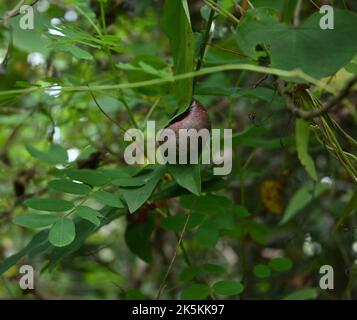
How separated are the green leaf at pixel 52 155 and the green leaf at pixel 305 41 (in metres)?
0.46

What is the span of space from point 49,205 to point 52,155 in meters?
0.24

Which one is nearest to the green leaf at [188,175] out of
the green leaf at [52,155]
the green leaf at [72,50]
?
the green leaf at [72,50]

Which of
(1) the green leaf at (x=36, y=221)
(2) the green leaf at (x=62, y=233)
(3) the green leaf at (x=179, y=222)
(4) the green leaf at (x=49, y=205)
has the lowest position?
(3) the green leaf at (x=179, y=222)

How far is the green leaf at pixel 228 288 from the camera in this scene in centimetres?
102

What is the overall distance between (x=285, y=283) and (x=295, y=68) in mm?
1072

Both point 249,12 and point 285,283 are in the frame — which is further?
point 285,283

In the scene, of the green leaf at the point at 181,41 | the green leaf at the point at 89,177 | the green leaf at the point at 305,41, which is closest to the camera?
the green leaf at the point at 305,41

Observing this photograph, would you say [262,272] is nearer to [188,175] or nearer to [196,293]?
[196,293]

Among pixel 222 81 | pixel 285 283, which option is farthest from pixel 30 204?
pixel 285 283

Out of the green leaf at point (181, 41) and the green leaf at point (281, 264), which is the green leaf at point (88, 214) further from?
the green leaf at point (281, 264)

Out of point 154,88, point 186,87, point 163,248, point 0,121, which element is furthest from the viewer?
point 163,248

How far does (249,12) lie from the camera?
834 mm
